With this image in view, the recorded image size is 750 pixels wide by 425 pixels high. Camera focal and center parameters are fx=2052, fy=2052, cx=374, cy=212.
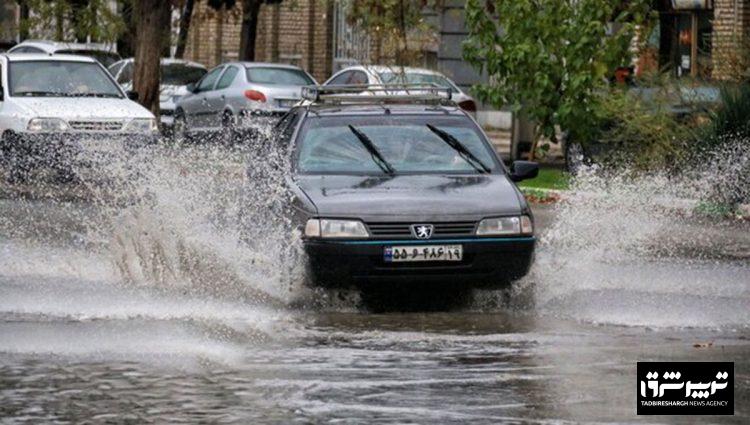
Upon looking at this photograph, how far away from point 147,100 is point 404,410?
2308 cm

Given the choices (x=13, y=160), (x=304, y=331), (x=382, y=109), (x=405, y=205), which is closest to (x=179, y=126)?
(x=13, y=160)

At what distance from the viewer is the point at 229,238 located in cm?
1495

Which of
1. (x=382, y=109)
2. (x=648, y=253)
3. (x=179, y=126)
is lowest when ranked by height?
(x=179, y=126)

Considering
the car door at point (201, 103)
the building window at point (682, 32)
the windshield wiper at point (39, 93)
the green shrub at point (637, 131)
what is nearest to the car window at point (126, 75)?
the car door at point (201, 103)

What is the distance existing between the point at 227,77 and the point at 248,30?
7366 millimetres

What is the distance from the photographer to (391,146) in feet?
49.3

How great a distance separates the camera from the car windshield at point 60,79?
87.0 feet

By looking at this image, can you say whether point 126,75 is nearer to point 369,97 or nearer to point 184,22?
point 184,22

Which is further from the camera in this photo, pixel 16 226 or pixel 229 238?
pixel 16 226

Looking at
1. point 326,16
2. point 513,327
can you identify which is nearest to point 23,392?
point 513,327

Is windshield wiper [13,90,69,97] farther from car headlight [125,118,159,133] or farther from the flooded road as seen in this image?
the flooded road

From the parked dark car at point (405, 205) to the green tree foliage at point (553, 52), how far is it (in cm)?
1157

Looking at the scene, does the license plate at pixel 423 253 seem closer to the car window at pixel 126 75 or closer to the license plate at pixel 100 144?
the license plate at pixel 100 144

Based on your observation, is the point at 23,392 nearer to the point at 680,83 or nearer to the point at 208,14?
the point at 680,83
